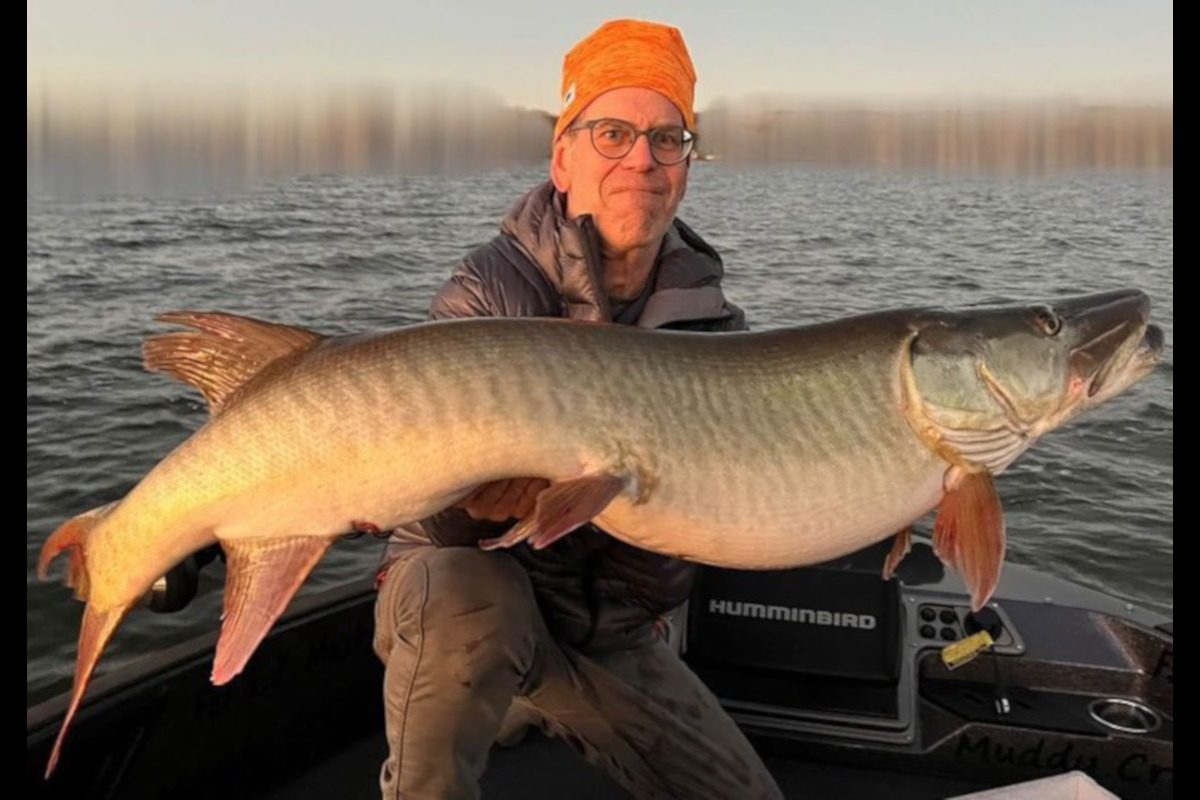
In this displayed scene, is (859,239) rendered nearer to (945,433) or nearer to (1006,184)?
(945,433)

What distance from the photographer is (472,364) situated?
219cm

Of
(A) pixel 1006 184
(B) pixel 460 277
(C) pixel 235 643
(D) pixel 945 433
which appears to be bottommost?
(C) pixel 235 643

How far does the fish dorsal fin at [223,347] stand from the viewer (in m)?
2.30

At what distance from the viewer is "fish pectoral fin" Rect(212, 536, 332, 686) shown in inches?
87.6

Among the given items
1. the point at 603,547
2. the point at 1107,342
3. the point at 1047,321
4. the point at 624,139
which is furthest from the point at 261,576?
the point at 1107,342

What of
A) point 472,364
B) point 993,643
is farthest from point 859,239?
point 472,364

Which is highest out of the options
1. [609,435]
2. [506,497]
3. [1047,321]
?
[1047,321]

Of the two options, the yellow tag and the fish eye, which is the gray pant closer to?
the yellow tag

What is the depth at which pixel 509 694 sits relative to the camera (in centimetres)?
269

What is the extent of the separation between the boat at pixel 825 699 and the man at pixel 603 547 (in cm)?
45

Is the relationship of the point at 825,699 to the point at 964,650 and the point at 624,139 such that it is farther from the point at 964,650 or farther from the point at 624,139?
the point at 624,139

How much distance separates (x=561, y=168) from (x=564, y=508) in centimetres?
140
